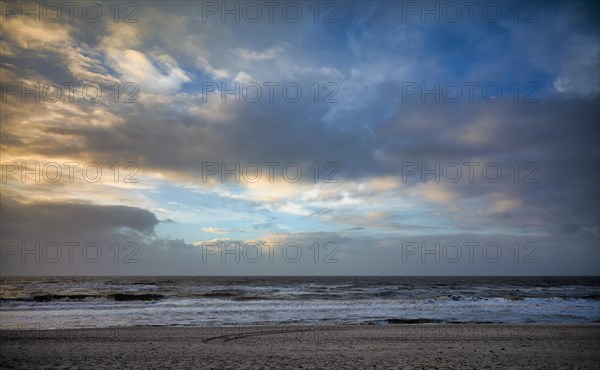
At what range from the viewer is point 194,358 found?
1166 cm

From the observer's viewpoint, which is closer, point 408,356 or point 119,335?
point 408,356

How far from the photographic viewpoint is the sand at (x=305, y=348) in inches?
432

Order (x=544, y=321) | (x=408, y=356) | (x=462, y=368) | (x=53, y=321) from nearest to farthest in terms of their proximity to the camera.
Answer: (x=462, y=368), (x=408, y=356), (x=53, y=321), (x=544, y=321)

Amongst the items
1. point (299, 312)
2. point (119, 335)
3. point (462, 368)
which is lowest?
point (299, 312)

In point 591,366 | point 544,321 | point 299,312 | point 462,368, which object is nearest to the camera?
point 462,368

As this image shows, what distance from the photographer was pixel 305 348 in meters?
13.4

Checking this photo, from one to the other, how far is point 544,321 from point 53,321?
29.4 meters

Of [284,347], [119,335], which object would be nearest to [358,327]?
[284,347]

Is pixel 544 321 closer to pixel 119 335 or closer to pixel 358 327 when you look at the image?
pixel 358 327

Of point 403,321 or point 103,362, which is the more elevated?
point 103,362

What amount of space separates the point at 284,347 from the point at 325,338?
2.63 meters

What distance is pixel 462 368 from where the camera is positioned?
1023 cm

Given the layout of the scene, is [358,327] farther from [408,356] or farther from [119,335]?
[119,335]

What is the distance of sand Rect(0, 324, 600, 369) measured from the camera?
1096 centimetres
